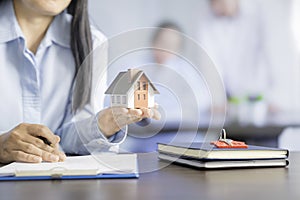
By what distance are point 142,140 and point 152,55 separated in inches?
7.0

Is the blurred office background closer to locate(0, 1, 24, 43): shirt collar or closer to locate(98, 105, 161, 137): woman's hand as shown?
locate(0, 1, 24, 43): shirt collar

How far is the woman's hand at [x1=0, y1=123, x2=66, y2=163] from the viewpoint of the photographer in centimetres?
96

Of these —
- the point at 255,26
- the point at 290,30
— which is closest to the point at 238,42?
the point at 255,26

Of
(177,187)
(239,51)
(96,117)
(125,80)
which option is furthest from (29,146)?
(239,51)

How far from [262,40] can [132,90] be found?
2.52 m

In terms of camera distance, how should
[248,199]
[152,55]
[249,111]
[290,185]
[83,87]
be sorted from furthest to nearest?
[249,111], [83,87], [152,55], [290,185], [248,199]

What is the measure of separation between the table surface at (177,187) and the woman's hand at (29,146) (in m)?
0.21

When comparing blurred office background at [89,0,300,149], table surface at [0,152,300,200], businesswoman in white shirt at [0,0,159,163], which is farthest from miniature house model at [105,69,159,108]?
blurred office background at [89,0,300,149]

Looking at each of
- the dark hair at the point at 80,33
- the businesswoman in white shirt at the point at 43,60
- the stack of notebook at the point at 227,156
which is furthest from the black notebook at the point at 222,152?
the dark hair at the point at 80,33

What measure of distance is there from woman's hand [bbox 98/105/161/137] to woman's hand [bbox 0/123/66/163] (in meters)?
0.12

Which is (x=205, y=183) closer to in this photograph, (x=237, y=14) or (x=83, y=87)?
(x=83, y=87)

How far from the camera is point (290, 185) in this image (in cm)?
70

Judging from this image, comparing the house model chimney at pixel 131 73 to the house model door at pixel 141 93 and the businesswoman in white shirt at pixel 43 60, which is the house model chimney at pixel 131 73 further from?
the businesswoman in white shirt at pixel 43 60

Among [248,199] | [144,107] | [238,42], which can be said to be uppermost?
[238,42]
